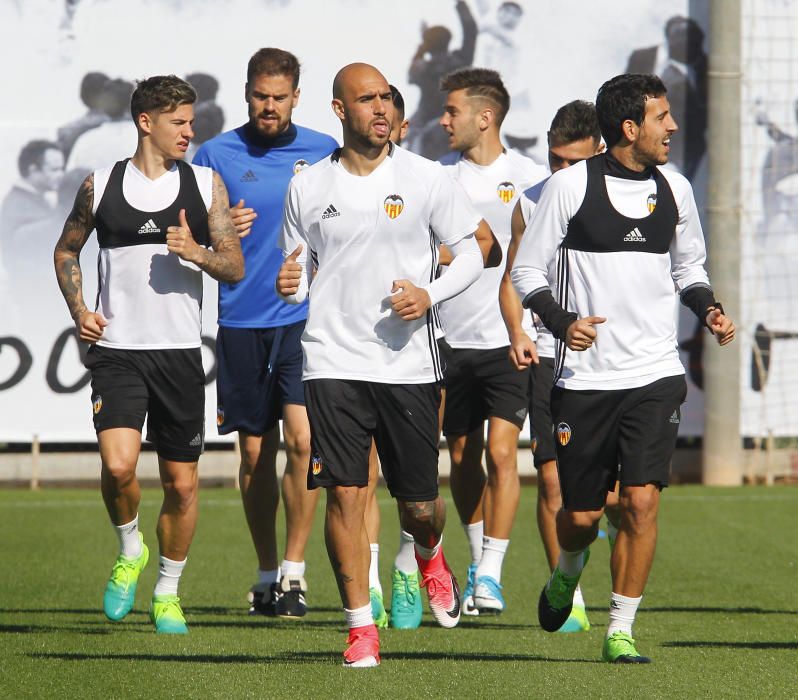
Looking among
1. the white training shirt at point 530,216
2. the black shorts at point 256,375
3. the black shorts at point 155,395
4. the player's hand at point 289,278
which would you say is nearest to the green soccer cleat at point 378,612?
the black shorts at point 155,395

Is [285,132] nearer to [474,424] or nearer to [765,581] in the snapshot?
[474,424]

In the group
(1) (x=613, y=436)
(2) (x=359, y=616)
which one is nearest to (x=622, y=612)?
(1) (x=613, y=436)

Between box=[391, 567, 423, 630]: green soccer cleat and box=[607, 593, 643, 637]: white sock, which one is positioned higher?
box=[607, 593, 643, 637]: white sock

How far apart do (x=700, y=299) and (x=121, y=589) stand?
9.68 feet

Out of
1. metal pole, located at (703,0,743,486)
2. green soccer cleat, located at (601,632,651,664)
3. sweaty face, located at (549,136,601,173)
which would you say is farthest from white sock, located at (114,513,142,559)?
metal pole, located at (703,0,743,486)

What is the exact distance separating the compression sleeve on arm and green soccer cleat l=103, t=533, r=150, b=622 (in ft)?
7.17

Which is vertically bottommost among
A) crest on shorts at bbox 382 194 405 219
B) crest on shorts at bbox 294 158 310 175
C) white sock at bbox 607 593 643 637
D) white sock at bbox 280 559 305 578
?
white sock at bbox 280 559 305 578

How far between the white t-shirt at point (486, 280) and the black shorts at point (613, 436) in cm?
222

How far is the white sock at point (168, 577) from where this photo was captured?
7645 mm

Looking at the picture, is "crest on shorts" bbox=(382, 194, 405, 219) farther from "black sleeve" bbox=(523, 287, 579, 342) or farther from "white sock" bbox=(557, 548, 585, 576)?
"white sock" bbox=(557, 548, 585, 576)

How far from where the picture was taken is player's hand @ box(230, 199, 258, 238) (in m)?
7.75

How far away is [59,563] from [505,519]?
10.5ft

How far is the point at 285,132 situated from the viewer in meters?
8.62

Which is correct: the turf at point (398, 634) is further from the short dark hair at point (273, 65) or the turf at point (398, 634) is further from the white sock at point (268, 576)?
the short dark hair at point (273, 65)
